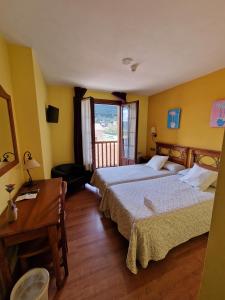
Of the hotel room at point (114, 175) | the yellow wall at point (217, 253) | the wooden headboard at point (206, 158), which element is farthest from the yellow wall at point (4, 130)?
the wooden headboard at point (206, 158)

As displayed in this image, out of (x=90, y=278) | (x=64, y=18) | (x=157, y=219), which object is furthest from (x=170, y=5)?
(x=90, y=278)

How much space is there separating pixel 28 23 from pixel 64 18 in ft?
1.24

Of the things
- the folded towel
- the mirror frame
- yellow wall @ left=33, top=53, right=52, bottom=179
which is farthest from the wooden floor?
the mirror frame

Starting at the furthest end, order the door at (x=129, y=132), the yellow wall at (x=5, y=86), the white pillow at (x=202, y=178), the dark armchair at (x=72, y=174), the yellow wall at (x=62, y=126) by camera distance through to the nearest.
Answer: the door at (x=129, y=132), the yellow wall at (x=62, y=126), the dark armchair at (x=72, y=174), the white pillow at (x=202, y=178), the yellow wall at (x=5, y=86)

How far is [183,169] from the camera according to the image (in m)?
3.09

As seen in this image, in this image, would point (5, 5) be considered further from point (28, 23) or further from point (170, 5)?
point (170, 5)

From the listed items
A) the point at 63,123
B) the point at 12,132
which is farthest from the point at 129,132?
the point at 12,132

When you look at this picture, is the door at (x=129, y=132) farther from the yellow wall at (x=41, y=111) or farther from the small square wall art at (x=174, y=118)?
the yellow wall at (x=41, y=111)

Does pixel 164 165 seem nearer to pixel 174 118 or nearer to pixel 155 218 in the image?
pixel 174 118

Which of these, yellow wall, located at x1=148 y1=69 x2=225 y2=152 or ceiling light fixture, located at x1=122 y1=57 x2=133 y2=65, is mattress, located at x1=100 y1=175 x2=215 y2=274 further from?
ceiling light fixture, located at x1=122 y1=57 x2=133 y2=65

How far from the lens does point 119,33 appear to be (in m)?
1.50

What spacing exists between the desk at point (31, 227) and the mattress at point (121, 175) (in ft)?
3.72

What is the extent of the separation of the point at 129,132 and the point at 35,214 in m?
3.22

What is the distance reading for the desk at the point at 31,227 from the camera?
1129 mm
